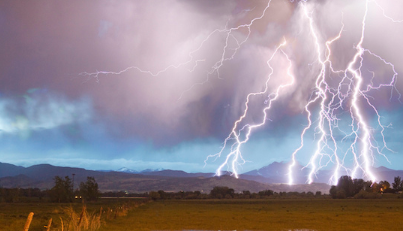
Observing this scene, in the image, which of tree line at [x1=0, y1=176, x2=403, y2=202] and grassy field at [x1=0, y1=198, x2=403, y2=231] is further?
tree line at [x1=0, y1=176, x2=403, y2=202]

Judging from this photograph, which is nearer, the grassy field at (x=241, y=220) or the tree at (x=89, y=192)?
the grassy field at (x=241, y=220)

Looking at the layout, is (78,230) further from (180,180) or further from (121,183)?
(121,183)

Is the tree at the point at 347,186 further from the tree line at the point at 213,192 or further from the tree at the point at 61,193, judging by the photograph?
the tree at the point at 61,193

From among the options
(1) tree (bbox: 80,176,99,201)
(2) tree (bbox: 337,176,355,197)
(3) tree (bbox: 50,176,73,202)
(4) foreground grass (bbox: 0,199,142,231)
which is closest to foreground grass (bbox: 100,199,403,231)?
(4) foreground grass (bbox: 0,199,142,231)

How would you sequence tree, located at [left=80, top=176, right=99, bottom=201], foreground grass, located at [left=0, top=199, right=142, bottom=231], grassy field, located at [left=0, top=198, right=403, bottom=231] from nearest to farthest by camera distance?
1. foreground grass, located at [left=0, top=199, right=142, bottom=231]
2. grassy field, located at [left=0, top=198, right=403, bottom=231]
3. tree, located at [left=80, top=176, right=99, bottom=201]

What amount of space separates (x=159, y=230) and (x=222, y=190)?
2924 inches

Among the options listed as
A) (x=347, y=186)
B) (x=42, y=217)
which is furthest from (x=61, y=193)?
(x=347, y=186)

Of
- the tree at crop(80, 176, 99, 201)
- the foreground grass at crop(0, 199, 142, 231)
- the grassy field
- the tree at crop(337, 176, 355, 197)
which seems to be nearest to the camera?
the foreground grass at crop(0, 199, 142, 231)

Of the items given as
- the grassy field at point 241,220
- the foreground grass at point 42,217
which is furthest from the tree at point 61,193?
the grassy field at point 241,220

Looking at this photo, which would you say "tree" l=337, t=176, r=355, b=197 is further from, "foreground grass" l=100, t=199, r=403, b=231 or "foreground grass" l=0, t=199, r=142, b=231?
"foreground grass" l=0, t=199, r=142, b=231

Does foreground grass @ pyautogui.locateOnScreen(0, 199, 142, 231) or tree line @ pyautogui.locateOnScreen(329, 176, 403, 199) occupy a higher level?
tree line @ pyautogui.locateOnScreen(329, 176, 403, 199)

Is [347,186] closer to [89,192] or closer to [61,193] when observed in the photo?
[89,192]

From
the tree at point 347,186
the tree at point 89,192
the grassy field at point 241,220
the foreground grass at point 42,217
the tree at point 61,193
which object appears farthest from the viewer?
the tree at point 347,186

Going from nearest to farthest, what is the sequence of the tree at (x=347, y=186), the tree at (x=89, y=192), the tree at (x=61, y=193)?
1. the tree at (x=61, y=193)
2. the tree at (x=89, y=192)
3. the tree at (x=347, y=186)
